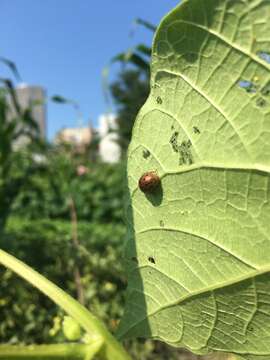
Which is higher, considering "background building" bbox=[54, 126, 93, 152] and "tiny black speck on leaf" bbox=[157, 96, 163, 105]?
"background building" bbox=[54, 126, 93, 152]

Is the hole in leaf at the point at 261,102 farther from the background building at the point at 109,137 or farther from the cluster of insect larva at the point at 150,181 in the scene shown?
the background building at the point at 109,137

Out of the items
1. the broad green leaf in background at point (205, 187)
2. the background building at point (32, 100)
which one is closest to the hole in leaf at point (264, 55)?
the broad green leaf in background at point (205, 187)

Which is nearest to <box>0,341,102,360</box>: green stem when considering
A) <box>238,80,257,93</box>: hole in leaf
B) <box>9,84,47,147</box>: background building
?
<box>238,80,257,93</box>: hole in leaf

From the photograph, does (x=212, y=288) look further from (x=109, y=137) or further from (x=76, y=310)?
(x=109, y=137)

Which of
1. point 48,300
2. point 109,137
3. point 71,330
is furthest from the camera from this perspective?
point 109,137

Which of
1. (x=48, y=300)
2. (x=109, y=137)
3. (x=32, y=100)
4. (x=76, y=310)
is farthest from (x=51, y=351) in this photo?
(x=109, y=137)

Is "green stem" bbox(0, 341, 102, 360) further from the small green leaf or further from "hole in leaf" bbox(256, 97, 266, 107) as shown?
"hole in leaf" bbox(256, 97, 266, 107)

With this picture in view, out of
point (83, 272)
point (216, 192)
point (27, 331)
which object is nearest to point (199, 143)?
point (216, 192)
